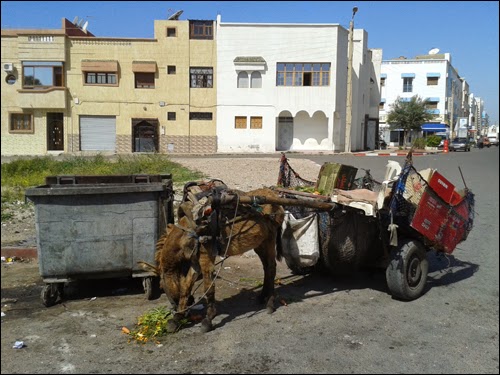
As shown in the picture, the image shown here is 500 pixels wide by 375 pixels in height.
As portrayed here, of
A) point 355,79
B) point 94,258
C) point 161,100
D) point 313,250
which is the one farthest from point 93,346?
point 355,79

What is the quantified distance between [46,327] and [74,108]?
1338 inches

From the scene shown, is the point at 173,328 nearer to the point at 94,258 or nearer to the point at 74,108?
the point at 94,258

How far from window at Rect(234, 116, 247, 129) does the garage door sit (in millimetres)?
9336

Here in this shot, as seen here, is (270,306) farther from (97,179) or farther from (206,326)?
(97,179)

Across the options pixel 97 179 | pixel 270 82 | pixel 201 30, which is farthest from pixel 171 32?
pixel 97 179

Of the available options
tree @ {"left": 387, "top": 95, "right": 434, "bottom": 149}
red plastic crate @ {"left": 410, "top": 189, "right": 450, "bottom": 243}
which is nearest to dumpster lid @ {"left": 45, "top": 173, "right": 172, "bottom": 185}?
red plastic crate @ {"left": 410, "top": 189, "right": 450, "bottom": 243}

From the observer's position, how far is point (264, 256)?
17.7 feet

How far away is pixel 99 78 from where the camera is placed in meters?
36.0

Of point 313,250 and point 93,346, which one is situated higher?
point 313,250

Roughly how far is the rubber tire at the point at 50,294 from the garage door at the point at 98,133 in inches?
1276

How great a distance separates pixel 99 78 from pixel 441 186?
3436 centimetres

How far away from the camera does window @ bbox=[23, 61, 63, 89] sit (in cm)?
3494

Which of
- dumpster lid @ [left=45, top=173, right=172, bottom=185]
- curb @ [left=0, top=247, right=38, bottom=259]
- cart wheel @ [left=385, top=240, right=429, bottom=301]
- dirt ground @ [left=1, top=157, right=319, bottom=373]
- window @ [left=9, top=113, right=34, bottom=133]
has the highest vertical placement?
window @ [left=9, top=113, right=34, bottom=133]

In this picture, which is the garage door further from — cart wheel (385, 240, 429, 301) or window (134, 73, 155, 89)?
cart wheel (385, 240, 429, 301)
